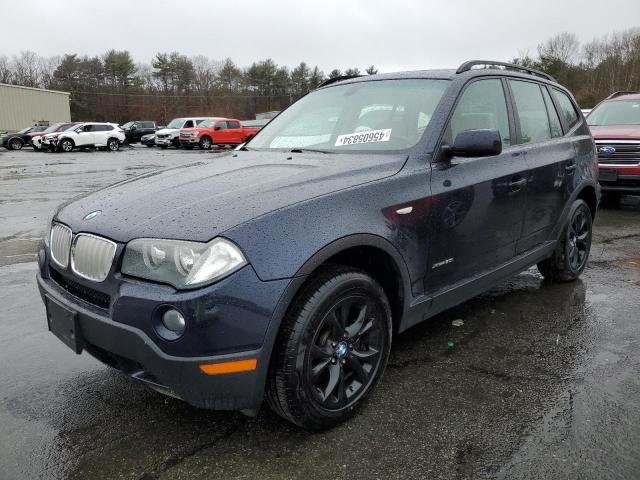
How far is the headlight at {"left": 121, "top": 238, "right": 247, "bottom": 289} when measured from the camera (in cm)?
207

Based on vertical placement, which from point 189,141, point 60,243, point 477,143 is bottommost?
point 60,243

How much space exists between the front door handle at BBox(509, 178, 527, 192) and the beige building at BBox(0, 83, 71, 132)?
1891 inches

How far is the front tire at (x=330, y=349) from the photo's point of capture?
2252mm

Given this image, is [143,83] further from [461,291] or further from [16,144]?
[461,291]

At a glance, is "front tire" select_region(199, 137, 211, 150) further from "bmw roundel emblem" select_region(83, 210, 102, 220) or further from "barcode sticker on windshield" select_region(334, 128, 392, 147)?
"bmw roundel emblem" select_region(83, 210, 102, 220)

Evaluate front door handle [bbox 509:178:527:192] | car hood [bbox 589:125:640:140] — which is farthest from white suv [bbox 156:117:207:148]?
front door handle [bbox 509:178:527:192]

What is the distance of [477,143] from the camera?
9.48 feet

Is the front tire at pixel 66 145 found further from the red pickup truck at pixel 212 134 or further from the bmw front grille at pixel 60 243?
the bmw front grille at pixel 60 243

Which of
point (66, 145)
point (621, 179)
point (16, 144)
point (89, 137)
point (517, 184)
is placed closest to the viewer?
point (517, 184)

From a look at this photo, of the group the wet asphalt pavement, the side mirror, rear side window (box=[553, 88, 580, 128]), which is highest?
rear side window (box=[553, 88, 580, 128])

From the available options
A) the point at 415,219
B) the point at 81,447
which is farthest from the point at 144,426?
the point at 415,219

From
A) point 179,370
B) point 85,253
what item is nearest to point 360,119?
point 85,253

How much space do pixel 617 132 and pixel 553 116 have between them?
510 centimetres

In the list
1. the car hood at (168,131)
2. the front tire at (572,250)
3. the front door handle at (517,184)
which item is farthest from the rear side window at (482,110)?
the car hood at (168,131)
